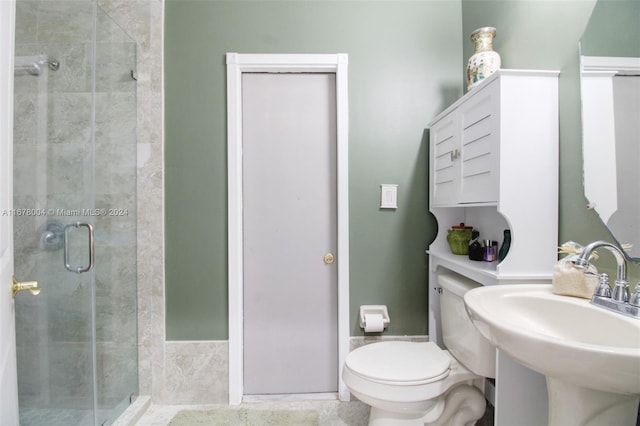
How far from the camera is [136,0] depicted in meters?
1.73

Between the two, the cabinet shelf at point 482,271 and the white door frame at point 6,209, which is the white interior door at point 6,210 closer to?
the white door frame at point 6,209

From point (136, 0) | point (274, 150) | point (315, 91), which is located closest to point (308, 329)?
point (274, 150)

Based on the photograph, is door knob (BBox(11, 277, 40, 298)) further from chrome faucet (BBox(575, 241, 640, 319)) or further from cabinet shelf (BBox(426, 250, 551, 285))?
chrome faucet (BBox(575, 241, 640, 319))

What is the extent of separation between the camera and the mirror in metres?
0.83

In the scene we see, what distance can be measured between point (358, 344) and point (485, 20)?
1816 mm

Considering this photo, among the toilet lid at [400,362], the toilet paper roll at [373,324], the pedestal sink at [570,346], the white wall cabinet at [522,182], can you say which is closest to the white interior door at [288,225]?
the toilet paper roll at [373,324]

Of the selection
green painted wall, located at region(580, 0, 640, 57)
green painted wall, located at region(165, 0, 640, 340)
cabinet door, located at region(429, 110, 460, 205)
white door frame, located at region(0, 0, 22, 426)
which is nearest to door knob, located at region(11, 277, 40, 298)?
white door frame, located at region(0, 0, 22, 426)

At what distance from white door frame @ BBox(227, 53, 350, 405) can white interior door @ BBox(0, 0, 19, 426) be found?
2.97 feet

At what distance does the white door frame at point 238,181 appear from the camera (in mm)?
1721

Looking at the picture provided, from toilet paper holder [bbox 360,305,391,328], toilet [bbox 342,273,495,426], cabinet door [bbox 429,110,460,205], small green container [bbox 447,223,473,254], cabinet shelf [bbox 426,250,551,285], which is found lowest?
toilet [bbox 342,273,495,426]

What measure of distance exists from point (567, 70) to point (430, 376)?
123 centimetres

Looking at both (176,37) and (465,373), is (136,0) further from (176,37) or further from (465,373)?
(465,373)

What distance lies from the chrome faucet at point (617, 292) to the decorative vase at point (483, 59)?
2.62ft

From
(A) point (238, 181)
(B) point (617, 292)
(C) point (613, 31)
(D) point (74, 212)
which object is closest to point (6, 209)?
(D) point (74, 212)
